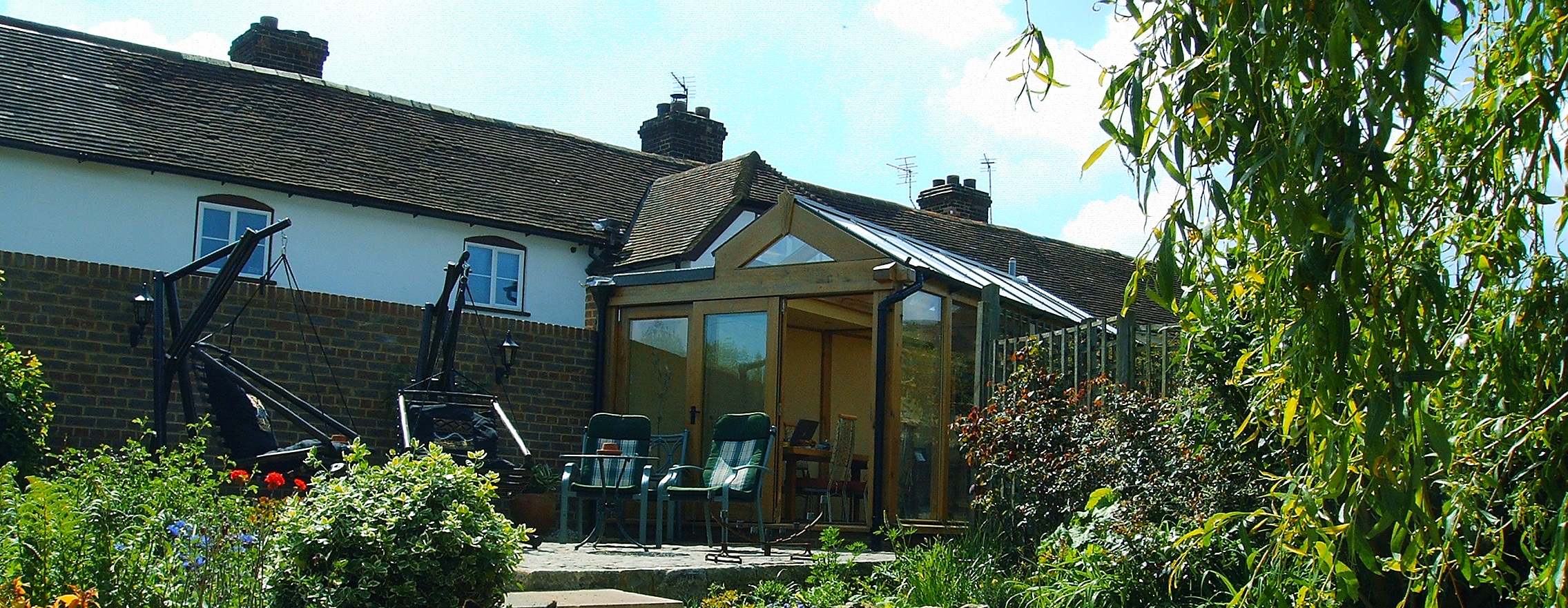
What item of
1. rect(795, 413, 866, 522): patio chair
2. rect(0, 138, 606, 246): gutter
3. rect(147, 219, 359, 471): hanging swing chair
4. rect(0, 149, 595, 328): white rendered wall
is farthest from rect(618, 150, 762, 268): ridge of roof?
rect(147, 219, 359, 471): hanging swing chair

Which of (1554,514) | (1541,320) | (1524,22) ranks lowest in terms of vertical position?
(1554,514)

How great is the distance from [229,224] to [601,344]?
17.9 ft

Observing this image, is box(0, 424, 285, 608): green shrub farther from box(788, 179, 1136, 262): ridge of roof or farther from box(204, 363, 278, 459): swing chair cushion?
box(788, 179, 1136, 262): ridge of roof

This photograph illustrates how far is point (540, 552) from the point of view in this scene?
27.2 feet

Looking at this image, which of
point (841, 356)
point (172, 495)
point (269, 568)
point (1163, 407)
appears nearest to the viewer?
point (269, 568)

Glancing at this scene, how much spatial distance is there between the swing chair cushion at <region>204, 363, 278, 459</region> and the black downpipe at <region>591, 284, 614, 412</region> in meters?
3.62

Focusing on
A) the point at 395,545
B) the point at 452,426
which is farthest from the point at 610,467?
the point at 395,545

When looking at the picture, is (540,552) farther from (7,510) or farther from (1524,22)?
(1524,22)

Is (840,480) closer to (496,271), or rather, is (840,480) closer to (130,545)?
(496,271)

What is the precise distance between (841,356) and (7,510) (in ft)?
32.4

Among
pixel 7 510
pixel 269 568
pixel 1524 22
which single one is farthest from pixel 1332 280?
pixel 7 510

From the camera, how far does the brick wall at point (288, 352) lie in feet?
37.2

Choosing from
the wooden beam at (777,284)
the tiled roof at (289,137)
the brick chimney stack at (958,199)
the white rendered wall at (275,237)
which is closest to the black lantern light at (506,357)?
the wooden beam at (777,284)

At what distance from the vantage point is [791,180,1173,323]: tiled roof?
1856 cm
